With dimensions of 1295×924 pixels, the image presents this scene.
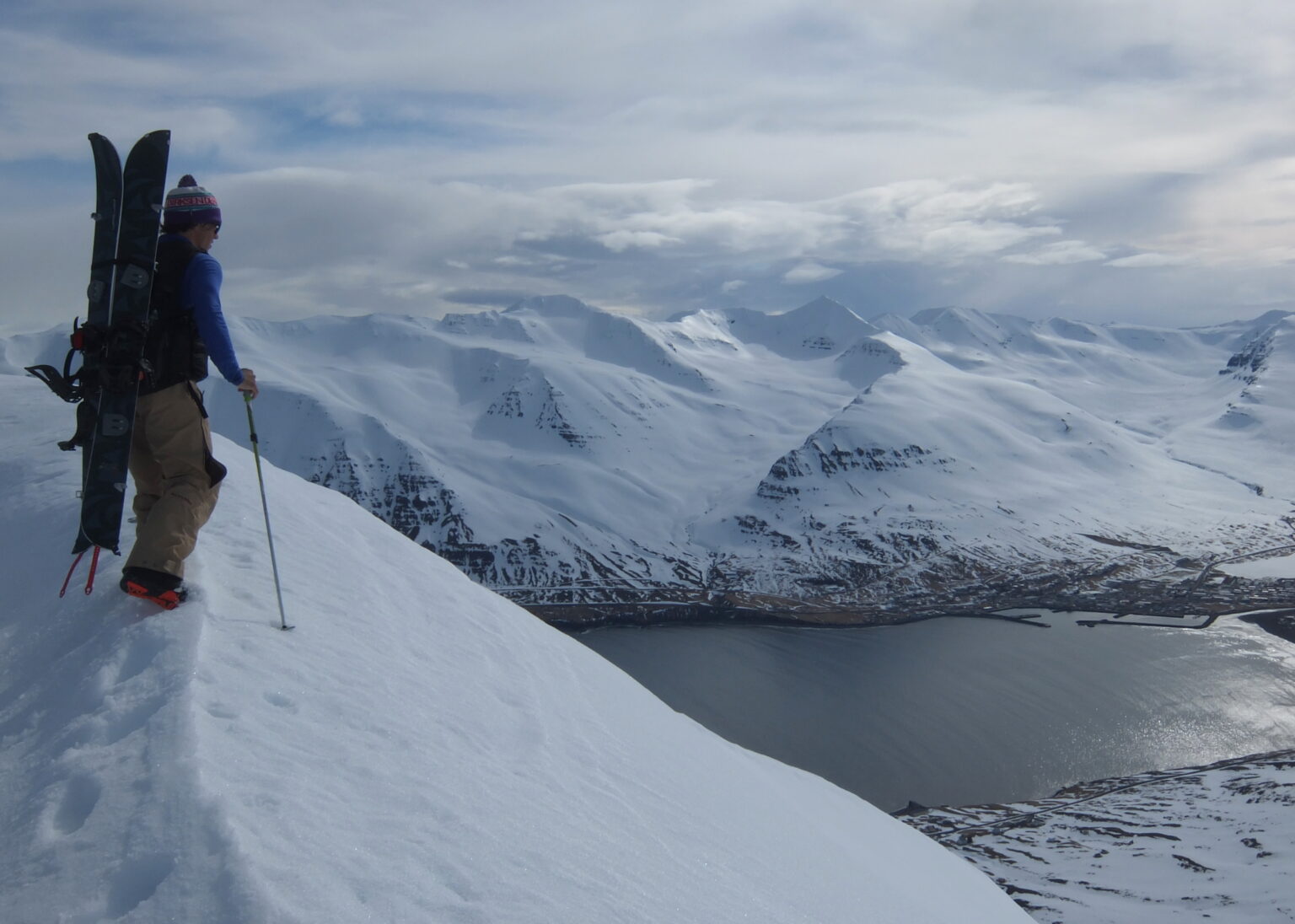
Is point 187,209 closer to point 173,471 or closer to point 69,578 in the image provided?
point 173,471

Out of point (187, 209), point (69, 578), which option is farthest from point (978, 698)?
point (187, 209)

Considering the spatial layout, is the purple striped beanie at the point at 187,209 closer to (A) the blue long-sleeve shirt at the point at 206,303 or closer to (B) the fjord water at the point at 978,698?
(A) the blue long-sleeve shirt at the point at 206,303

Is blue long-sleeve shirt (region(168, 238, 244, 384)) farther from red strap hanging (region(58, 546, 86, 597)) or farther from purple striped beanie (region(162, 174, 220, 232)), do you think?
red strap hanging (region(58, 546, 86, 597))

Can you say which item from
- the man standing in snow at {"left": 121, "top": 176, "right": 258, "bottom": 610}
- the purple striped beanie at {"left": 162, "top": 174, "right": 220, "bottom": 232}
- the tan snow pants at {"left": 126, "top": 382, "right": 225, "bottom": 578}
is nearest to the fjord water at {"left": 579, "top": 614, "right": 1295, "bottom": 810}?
the tan snow pants at {"left": 126, "top": 382, "right": 225, "bottom": 578}

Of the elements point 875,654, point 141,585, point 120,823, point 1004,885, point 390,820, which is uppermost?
point 141,585

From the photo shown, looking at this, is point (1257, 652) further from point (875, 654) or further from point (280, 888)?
point (280, 888)

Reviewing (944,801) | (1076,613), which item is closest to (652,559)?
(1076,613)

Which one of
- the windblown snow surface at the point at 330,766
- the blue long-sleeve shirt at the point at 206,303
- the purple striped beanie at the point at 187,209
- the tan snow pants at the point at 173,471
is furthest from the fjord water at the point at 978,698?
the purple striped beanie at the point at 187,209
